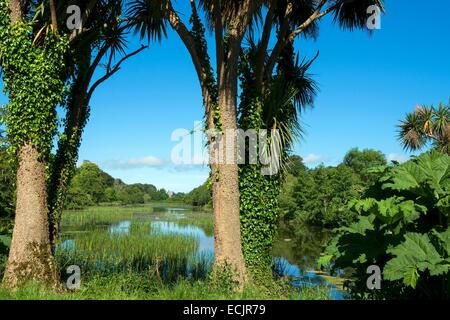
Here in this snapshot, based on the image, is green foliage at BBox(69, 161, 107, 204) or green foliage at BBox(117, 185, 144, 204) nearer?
green foliage at BBox(69, 161, 107, 204)

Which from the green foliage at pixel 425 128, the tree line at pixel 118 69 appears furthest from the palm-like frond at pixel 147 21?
the green foliage at pixel 425 128

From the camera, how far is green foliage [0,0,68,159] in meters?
8.27

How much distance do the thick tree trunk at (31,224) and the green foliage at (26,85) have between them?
27cm

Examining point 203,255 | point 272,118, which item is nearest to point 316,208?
point 203,255

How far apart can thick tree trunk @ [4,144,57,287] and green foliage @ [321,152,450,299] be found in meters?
5.22

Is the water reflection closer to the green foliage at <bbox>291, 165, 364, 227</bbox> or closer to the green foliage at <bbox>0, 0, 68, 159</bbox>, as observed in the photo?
the green foliage at <bbox>0, 0, 68, 159</bbox>

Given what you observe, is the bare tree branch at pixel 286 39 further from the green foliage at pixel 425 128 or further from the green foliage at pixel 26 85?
the green foliage at pixel 425 128

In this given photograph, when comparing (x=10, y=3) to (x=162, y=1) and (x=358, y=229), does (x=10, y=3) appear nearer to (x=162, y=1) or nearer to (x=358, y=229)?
(x=162, y=1)

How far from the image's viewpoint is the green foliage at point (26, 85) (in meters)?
8.27

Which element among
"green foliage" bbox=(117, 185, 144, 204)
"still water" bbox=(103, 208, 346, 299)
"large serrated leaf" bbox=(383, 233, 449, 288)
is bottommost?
"still water" bbox=(103, 208, 346, 299)

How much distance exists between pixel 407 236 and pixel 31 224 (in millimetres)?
6527


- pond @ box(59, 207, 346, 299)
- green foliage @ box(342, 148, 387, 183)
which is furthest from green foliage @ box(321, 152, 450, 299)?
green foliage @ box(342, 148, 387, 183)

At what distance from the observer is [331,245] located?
685 cm
